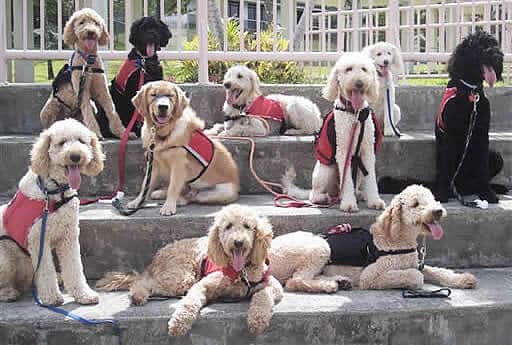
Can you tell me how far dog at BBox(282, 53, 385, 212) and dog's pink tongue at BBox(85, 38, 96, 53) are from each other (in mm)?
1861

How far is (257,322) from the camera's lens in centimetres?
368

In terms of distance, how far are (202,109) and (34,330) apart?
319 centimetres

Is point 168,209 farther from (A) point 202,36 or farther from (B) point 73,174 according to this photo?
(A) point 202,36

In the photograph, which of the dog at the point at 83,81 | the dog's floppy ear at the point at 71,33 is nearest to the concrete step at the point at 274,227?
the dog at the point at 83,81

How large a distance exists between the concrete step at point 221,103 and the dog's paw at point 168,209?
1897 millimetres

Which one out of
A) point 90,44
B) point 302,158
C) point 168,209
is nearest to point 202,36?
point 90,44

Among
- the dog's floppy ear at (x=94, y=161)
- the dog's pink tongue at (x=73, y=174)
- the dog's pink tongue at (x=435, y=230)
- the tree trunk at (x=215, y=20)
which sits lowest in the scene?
the dog's pink tongue at (x=435, y=230)

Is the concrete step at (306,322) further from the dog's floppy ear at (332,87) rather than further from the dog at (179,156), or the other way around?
the dog's floppy ear at (332,87)

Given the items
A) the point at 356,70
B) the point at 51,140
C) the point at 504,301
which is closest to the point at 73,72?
the point at 51,140

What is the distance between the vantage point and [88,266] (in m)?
4.54

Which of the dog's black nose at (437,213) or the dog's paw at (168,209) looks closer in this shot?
the dog's black nose at (437,213)

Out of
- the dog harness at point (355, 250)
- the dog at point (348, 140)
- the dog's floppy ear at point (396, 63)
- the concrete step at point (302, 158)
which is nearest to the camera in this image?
the dog harness at point (355, 250)

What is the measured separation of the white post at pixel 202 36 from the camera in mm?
6672

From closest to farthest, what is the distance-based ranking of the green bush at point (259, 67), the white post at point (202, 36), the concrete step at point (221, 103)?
the concrete step at point (221, 103), the white post at point (202, 36), the green bush at point (259, 67)
